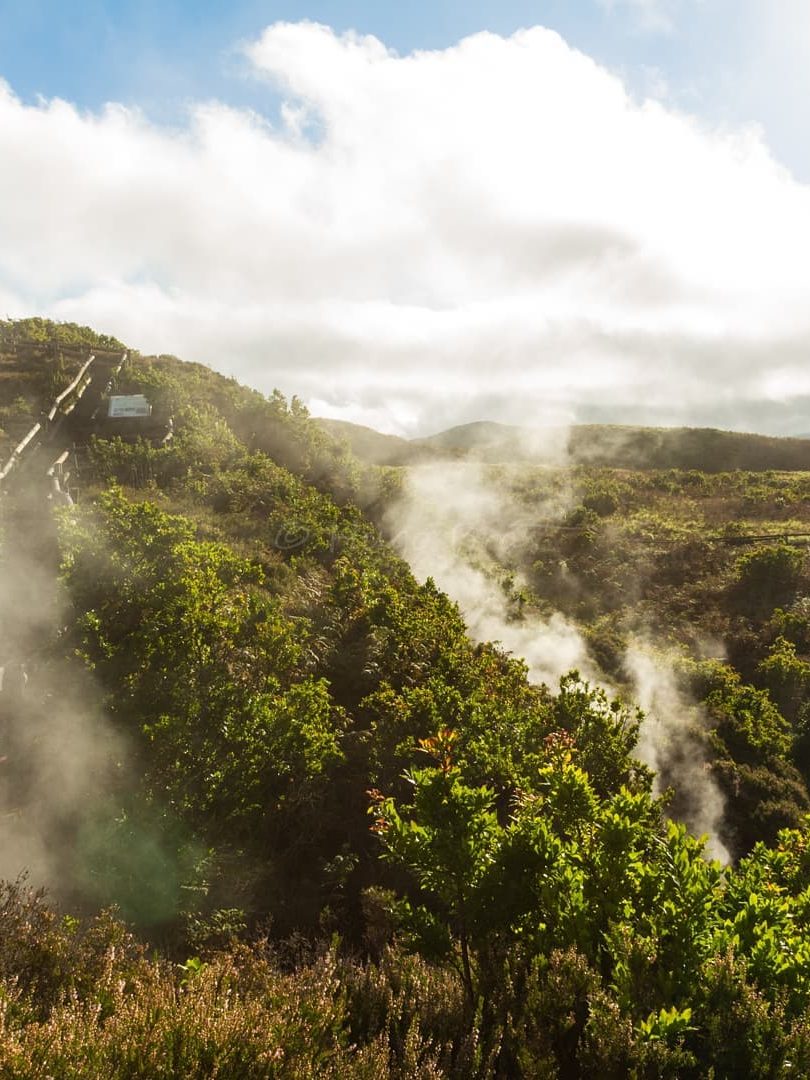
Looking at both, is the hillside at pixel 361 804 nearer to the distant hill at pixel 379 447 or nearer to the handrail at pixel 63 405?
the handrail at pixel 63 405

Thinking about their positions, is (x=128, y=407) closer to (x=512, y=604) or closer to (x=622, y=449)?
(x=512, y=604)

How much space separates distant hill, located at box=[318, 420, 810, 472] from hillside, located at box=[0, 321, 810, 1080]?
29127 mm

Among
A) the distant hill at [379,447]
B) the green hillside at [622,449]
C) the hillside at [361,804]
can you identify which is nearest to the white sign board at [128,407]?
the hillside at [361,804]

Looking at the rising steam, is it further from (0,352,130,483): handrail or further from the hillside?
(0,352,130,483): handrail

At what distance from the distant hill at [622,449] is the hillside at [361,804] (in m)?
29.1

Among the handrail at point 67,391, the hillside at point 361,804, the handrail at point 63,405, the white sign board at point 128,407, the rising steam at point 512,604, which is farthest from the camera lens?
the white sign board at point 128,407

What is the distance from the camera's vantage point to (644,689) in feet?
79.4

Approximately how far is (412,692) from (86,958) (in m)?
8.67

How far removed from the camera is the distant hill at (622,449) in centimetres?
5844

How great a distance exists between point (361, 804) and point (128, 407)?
2966 cm

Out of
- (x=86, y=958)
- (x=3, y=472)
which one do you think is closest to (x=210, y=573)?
(x=86, y=958)

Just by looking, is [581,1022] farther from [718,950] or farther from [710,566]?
[710,566]

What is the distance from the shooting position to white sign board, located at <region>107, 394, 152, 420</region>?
34.8m

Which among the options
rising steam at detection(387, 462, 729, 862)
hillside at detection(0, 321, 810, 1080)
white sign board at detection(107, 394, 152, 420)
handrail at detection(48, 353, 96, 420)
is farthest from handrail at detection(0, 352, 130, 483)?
rising steam at detection(387, 462, 729, 862)
